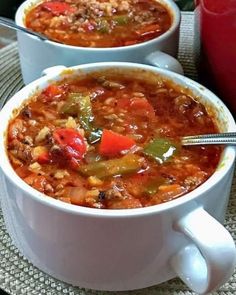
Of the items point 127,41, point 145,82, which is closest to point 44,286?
point 145,82

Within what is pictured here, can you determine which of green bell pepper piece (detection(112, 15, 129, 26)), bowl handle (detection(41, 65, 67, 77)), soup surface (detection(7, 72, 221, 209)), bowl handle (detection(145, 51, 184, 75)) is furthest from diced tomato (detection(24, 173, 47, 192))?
green bell pepper piece (detection(112, 15, 129, 26))

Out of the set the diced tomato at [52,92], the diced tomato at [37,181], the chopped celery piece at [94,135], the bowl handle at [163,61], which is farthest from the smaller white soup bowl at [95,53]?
the diced tomato at [37,181]

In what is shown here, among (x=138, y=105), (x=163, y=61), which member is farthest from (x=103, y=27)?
(x=138, y=105)

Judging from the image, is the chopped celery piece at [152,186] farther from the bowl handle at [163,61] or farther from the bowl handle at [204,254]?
the bowl handle at [163,61]

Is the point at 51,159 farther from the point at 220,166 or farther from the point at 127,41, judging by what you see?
the point at 127,41

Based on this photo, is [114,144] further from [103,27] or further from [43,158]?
[103,27]

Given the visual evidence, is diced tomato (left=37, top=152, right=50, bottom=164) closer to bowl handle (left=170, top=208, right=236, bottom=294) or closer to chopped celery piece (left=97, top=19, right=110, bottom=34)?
bowl handle (left=170, top=208, right=236, bottom=294)
